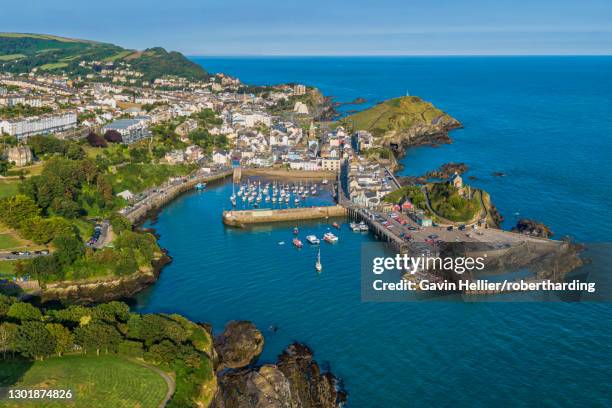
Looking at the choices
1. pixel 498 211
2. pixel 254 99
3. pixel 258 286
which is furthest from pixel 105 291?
pixel 254 99

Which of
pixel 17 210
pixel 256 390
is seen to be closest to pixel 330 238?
pixel 256 390

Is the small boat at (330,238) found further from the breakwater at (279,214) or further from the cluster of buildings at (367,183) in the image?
the cluster of buildings at (367,183)

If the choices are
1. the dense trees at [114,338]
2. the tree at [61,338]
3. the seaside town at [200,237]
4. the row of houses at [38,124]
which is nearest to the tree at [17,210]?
the seaside town at [200,237]

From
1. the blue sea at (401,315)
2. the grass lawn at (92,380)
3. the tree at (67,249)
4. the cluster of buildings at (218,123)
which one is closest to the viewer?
the grass lawn at (92,380)

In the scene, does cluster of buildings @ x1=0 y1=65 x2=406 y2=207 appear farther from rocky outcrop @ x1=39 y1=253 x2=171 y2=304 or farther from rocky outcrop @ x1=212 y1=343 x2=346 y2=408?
rocky outcrop @ x1=212 y1=343 x2=346 y2=408

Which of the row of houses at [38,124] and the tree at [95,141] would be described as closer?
the tree at [95,141]

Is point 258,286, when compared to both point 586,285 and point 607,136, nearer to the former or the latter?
point 586,285
